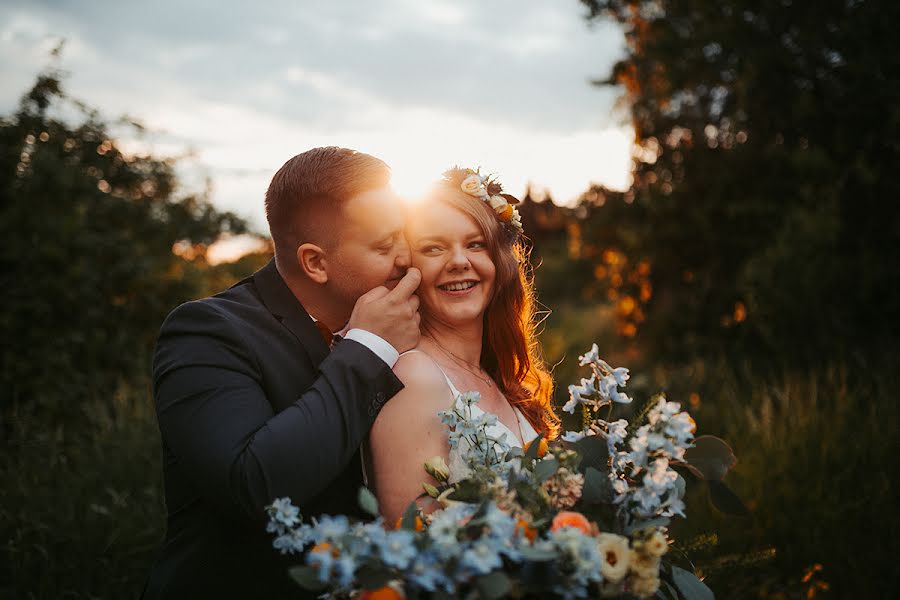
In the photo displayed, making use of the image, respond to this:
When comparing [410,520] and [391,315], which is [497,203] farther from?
[410,520]

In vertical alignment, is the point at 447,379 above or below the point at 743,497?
above

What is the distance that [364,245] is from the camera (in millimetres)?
2838

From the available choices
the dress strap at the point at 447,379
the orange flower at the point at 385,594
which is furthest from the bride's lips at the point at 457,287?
the orange flower at the point at 385,594

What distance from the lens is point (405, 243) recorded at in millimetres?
2969

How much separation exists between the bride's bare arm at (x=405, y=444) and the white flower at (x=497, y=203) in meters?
0.97

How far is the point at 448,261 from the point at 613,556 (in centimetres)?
157

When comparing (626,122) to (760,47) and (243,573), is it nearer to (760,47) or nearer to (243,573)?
(760,47)

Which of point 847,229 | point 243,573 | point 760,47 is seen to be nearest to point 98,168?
point 243,573

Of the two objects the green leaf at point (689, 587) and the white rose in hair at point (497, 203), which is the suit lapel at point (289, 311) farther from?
the green leaf at point (689, 587)

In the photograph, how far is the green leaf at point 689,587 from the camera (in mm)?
1922

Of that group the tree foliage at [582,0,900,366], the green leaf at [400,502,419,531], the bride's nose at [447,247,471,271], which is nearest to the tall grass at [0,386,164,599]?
the bride's nose at [447,247,471,271]

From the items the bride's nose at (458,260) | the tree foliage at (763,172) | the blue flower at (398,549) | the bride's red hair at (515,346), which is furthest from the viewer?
the tree foliage at (763,172)

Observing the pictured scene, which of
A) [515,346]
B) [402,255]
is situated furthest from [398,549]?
[515,346]

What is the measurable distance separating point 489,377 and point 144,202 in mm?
5702
